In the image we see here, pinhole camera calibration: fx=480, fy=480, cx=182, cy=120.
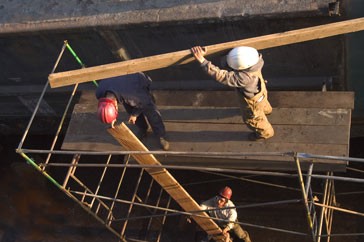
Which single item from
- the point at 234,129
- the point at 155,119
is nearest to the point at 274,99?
the point at 234,129

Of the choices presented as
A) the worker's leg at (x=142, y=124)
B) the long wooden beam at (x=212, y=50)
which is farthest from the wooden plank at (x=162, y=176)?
the worker's leg at (x=142, y=124)

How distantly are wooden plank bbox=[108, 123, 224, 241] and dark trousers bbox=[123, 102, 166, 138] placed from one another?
557 millimetres

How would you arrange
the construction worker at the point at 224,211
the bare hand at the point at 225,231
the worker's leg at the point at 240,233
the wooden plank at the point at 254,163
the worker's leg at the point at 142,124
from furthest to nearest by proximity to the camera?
1. the worker's leg at the point at 240,233
2. the bare hand at the point at 225,231
3. the construction worker at the point at 224,211
4. the worker's leg at the point at 142,124
5. the wooden plank at the point at 254,163

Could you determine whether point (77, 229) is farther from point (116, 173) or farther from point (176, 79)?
point (176, 79)

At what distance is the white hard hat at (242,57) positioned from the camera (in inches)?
210

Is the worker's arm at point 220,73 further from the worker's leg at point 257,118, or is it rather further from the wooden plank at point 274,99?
the wooden plank at point 274,99

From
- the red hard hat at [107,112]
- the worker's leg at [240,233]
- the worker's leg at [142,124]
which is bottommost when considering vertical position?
the worker's leg at [240,233]

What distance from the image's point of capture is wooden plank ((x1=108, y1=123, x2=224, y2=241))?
5.75 meters

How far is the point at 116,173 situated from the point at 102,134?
3.08m

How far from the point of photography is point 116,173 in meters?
10.3

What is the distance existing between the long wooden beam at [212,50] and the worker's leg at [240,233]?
343 cm

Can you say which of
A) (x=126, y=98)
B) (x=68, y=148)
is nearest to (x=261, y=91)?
(x=126, y=98)

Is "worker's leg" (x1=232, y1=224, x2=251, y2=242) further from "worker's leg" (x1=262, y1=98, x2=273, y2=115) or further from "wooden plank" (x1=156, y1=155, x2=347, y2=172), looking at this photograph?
"worker's leg" (x1=262, y1=98, x2=273, y2=115)

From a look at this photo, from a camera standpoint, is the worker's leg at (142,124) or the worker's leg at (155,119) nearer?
the worker's leg at (155,119)
